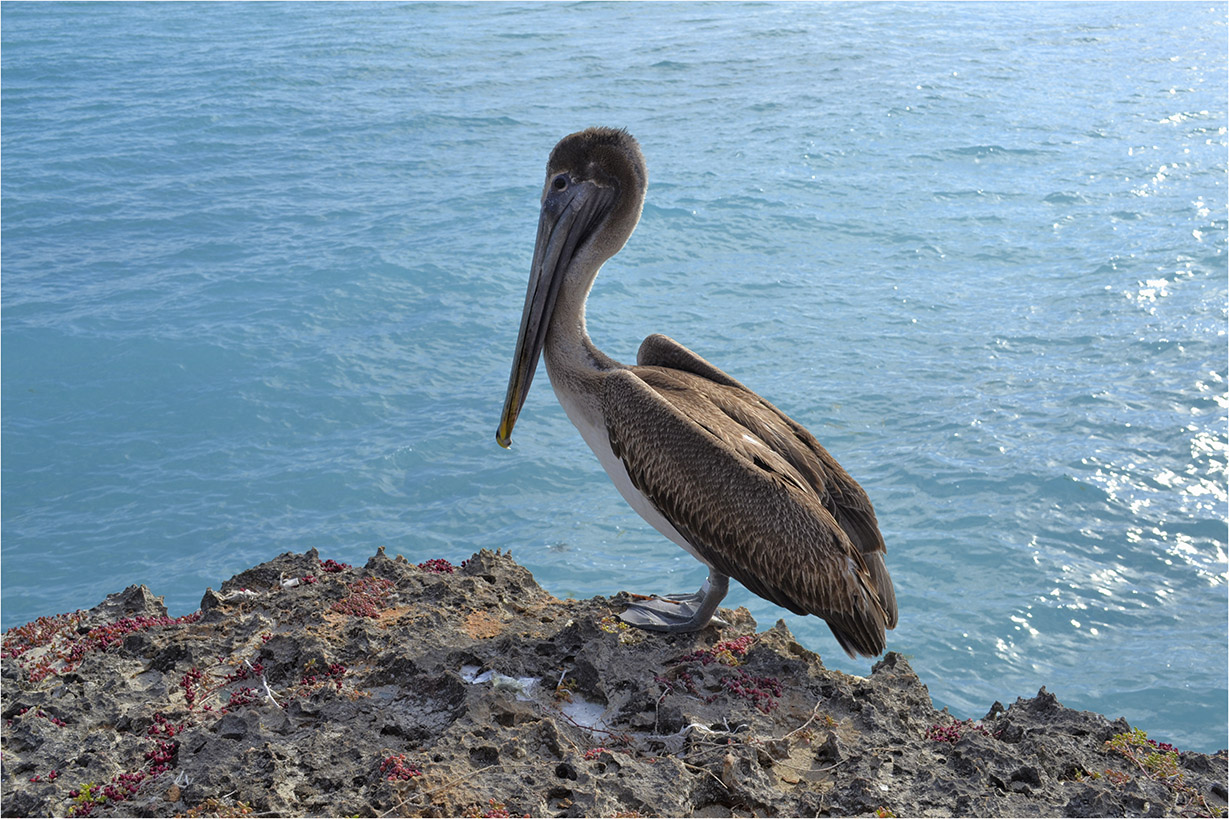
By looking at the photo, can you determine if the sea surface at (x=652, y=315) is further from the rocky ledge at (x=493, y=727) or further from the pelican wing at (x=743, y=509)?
the pelican wing at (x=743, y=509)

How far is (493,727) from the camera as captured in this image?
149 inches

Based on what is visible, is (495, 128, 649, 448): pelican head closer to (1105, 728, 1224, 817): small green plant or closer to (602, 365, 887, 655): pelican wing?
(602, 365, 887, 655): pelican wing

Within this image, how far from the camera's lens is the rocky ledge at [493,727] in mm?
3498

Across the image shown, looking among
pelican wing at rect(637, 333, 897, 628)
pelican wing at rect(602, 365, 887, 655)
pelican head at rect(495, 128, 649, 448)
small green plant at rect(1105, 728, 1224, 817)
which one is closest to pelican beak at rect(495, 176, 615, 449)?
pelican head at rect(495, 128, 649, 448)

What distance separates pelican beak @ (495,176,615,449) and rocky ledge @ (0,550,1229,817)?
1.12 meters

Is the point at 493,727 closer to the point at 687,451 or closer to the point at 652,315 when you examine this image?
the point at 687,451

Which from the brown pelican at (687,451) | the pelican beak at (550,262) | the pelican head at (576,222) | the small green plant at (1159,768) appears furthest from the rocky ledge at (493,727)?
the pelican head at (576,222)

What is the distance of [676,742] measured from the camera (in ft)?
12.9

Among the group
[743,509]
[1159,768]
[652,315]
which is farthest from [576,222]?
[652,315]

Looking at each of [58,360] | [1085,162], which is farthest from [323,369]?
[1085,162]

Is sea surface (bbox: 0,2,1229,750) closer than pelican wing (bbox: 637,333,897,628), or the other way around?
pelican wing (bbox: 637,333,897,628)

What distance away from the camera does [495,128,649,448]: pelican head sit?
5070mm

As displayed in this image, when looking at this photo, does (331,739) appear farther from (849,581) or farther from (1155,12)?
(1155,12)

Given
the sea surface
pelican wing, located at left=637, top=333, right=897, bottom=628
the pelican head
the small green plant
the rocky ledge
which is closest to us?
the rocky ledge
